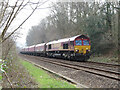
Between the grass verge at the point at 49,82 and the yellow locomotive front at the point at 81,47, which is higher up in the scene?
the yellow locomotive front at the point at 81,47

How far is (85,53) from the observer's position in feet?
55.7

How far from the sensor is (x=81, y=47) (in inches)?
670

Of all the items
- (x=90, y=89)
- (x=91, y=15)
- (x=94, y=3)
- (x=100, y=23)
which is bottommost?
(x=90, y=89)

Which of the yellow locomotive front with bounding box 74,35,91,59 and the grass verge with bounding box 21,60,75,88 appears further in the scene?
the yellow locomotive front with bounding box 74,35,91,59

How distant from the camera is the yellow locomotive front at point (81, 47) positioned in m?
16.6

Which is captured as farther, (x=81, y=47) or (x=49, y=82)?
(x=81, y=47)

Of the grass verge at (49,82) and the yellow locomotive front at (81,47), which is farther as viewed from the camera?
the yellow locomotive front at (81,47)

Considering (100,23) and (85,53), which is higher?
(100,23)

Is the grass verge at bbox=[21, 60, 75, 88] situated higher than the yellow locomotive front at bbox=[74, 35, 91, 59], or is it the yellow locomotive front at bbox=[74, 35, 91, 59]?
the yellow locomotive front at bbox=[74, 35, 91, 59]

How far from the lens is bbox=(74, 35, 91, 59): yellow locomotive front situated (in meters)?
16.6

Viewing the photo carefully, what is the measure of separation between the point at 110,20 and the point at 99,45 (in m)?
4.29

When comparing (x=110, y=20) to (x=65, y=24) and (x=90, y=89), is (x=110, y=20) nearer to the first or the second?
(x=65, y=24)

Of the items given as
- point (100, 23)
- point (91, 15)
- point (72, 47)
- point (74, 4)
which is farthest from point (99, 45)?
point (74, 4)

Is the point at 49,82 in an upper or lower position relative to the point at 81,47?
lower
